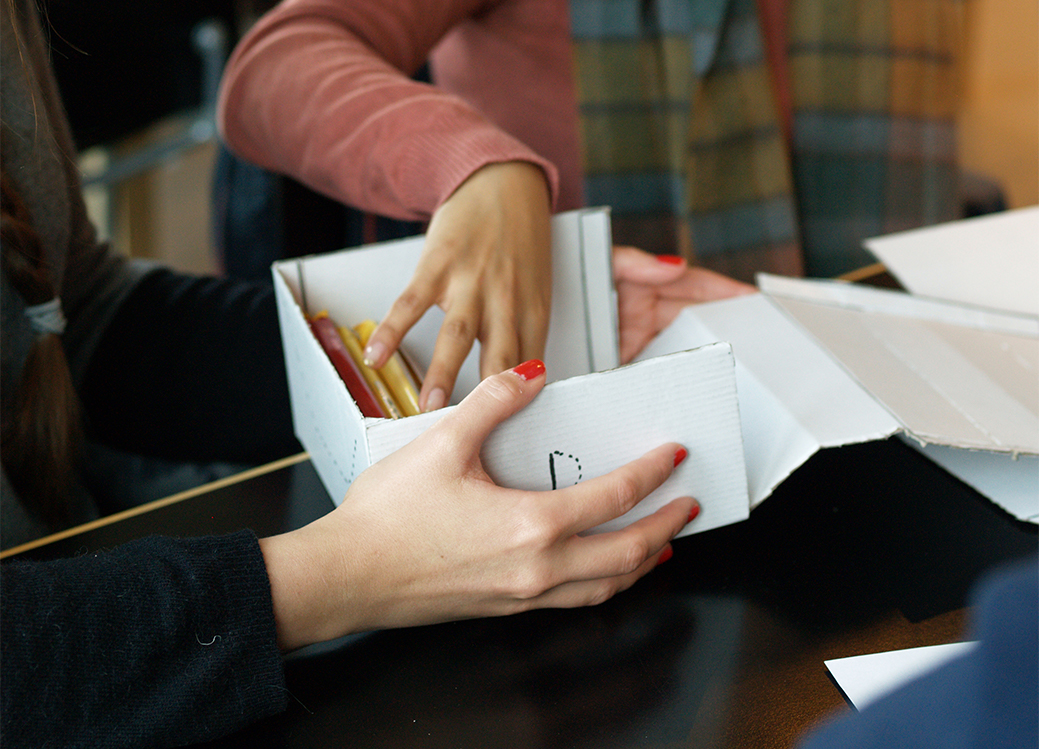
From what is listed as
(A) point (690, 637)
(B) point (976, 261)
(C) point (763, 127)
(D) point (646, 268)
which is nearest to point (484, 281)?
(D) point (646, 268)

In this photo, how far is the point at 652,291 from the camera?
68 cm

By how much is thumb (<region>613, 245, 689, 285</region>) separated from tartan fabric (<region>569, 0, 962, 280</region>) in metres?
0.43

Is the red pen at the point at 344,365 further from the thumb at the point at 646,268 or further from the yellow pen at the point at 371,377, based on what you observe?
the thumb at the point at 646,268

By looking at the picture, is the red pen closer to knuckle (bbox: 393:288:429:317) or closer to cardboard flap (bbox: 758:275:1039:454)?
knuckle (bbox: 393:288:429:317)

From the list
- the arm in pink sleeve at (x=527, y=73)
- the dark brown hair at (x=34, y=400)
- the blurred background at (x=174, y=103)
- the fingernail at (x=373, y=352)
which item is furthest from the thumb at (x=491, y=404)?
the blurred background at (x=174, y=103)

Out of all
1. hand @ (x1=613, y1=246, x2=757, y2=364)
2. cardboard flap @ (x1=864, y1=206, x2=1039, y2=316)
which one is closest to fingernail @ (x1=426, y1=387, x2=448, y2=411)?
hand @ (x1=613, y1=246, x2=757, y2=364)

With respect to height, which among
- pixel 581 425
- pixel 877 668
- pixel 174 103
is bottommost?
pixel 877 668

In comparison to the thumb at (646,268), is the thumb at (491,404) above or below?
above

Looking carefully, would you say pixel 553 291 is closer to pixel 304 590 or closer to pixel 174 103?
pixel 304 590

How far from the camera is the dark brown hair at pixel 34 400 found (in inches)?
22.2

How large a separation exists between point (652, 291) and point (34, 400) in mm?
480

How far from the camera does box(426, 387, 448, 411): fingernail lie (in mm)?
466

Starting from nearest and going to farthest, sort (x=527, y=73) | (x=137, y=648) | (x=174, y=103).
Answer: (x=137, y=648) < (x=527, y=73) < (x=174, y=103)

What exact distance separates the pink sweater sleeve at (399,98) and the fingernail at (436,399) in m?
0.22
